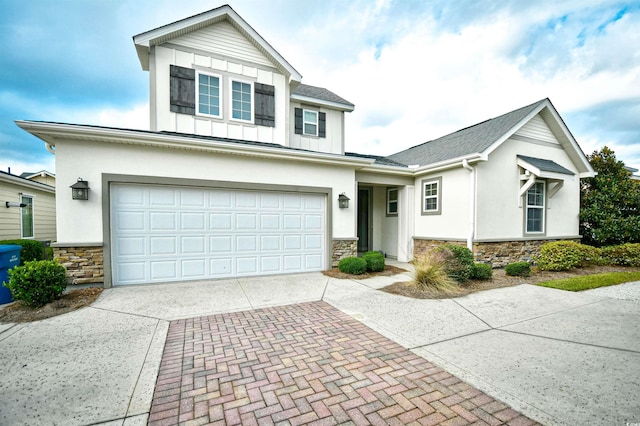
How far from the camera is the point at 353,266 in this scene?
7609 mm

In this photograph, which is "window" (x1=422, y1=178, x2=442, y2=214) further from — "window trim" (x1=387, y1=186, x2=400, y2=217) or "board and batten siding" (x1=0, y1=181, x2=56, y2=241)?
"board and batten siding" (x1=0, y1=181, x2=56, y2=241)

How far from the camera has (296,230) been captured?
7.95 m

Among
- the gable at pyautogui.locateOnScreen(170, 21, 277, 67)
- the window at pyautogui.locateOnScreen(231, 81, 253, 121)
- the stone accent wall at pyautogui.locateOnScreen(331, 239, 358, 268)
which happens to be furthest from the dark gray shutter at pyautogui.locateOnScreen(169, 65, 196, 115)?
the stone accent wall at pyautogui.locateOnScreen(331, 239, 358, 268)

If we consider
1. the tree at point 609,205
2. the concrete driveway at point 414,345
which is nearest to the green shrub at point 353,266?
the concrete driveway at point 414,345

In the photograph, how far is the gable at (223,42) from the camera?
8445 millimetres

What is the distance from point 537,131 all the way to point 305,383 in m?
12.1

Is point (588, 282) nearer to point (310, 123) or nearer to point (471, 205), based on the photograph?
point (471, 205)

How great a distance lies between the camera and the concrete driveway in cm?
230

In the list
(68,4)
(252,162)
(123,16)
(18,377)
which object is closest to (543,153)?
(252,162)

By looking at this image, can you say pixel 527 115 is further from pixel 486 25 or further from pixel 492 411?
pixel 492 411

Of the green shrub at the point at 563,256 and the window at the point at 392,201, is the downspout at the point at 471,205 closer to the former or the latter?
the green shrub at the point at 563,256

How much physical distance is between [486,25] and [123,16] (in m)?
11.9

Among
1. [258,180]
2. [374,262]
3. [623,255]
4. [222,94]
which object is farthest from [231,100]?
[623,255]

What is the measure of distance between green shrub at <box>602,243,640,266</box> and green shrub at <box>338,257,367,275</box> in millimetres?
9145
